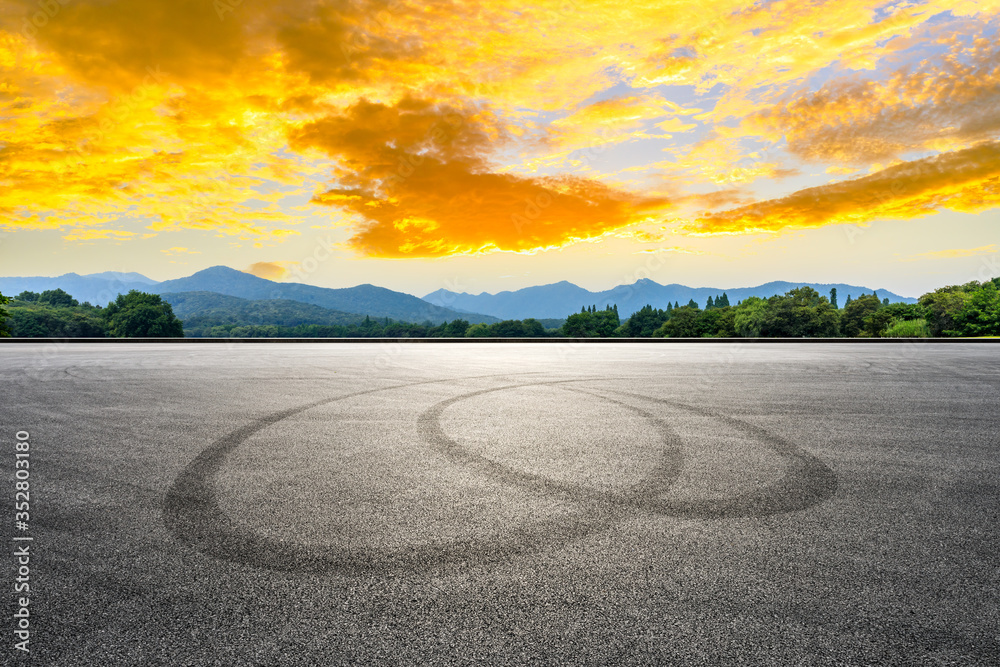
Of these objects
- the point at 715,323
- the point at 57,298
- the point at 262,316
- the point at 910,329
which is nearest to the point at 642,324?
the point at 715,323

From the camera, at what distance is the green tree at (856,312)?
98.9 meters

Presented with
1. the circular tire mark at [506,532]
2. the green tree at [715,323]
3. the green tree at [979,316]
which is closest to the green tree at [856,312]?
the green tree at [979,316]

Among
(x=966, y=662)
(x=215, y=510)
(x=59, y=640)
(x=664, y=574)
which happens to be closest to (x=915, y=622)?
(x=966, y=662)

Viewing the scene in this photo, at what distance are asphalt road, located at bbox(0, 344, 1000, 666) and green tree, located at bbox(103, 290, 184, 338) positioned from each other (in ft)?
252

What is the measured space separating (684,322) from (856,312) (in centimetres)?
3438

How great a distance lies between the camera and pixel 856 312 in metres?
101

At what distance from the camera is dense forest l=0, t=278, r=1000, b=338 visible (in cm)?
6088

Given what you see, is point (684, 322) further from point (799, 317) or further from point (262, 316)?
point (262, 316)

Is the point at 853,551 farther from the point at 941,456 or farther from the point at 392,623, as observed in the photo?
the point at 941,456

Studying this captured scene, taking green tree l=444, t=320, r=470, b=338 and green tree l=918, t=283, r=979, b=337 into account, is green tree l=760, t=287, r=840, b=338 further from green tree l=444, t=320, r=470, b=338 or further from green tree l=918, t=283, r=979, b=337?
green tree l=444, t=320, r=470, b=338

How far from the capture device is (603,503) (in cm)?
461

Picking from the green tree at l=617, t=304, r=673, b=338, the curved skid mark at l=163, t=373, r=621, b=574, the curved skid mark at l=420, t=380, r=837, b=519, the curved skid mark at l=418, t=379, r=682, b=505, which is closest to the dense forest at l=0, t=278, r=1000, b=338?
the green tree at l=617, t=304, r=673, b=338

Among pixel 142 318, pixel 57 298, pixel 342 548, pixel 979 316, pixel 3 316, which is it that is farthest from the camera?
pixel 57 298

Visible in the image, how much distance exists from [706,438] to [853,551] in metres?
3.54
